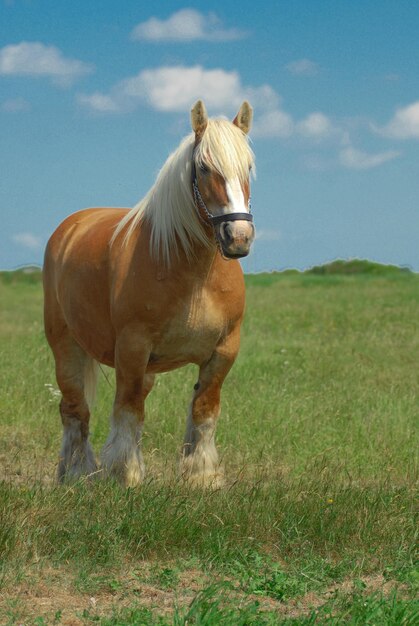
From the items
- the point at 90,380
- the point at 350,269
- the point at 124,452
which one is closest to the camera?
the point at 124,452

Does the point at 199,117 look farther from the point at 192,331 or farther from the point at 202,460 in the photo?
the point at 202,460

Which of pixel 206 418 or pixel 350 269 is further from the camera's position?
pixel 350 269

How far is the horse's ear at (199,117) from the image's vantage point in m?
5.23

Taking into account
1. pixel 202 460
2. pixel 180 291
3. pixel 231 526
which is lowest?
pixel 231 526

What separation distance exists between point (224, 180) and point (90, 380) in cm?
250

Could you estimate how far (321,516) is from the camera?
5.05 metres

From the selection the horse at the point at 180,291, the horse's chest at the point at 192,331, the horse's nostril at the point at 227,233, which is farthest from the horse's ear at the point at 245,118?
the horse's chest at the point at 192,331

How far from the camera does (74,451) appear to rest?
6637 mm

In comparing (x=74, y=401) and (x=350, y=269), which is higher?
(x=350, y=269)

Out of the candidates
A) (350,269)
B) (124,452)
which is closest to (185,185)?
(124,452)

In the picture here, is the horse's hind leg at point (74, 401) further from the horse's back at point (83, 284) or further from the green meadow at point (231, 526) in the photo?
the green meadow at point (231, 526)

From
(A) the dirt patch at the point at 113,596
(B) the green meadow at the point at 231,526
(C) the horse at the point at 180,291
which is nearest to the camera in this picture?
(A) the dirt patch at the point at 113,596

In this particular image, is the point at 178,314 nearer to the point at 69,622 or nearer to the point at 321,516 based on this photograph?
the point at 321,516

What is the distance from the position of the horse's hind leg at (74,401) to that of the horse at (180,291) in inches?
31.7
